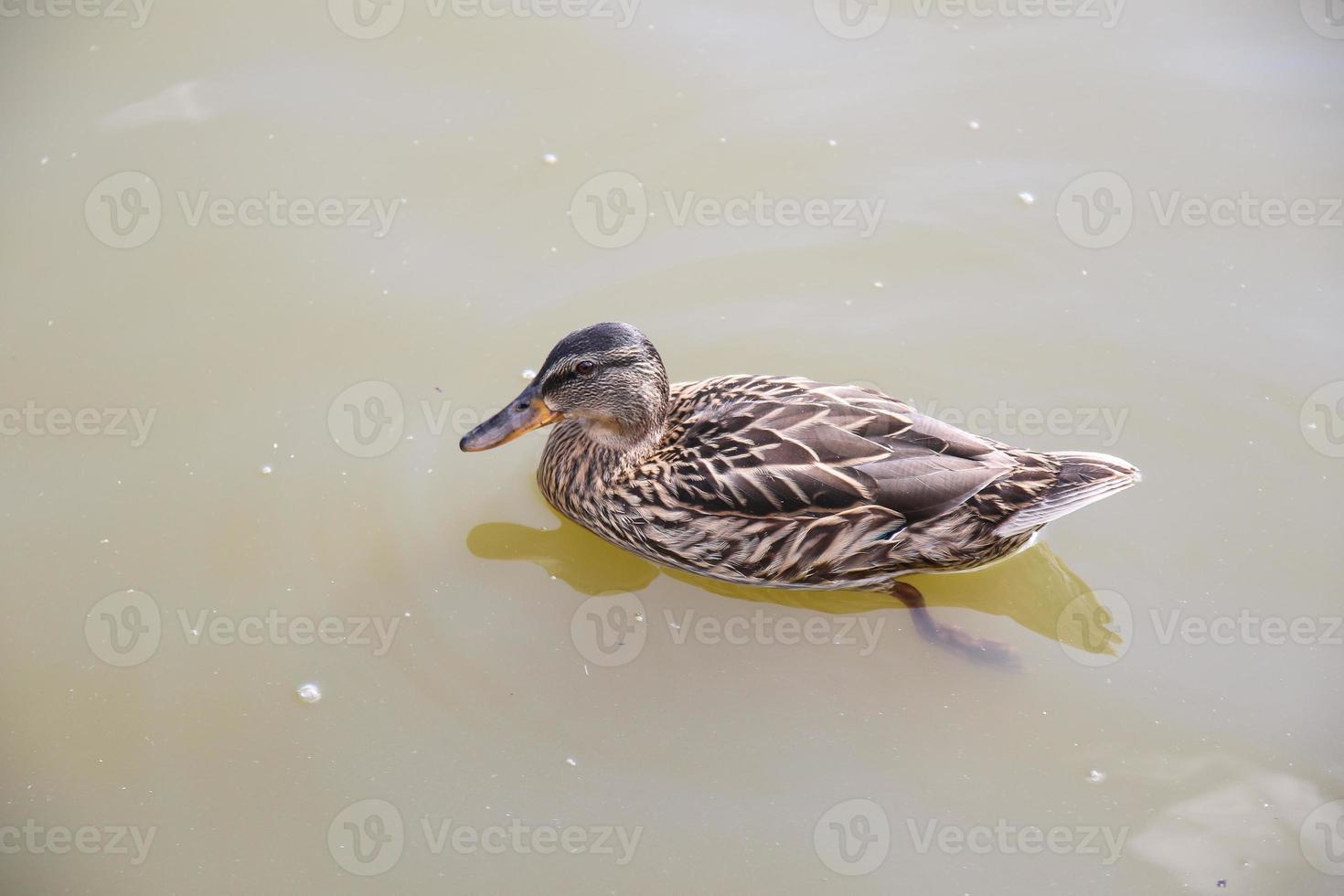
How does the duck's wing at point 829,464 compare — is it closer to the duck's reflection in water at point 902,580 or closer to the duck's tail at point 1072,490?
the duck's tail at point 1072,490

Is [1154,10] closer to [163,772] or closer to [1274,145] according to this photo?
[1274,145]

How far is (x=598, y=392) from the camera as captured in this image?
5.29 metres

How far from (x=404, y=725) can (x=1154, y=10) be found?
6891 mm

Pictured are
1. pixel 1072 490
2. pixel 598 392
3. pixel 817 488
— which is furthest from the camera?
pixel 598 392

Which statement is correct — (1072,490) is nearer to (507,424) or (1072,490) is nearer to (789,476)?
(789,476)

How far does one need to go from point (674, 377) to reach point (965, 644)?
2.15m

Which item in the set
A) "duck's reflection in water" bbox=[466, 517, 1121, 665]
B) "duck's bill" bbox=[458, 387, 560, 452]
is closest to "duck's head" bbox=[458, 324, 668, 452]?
"duck's bill" bbox=[458, 387, 560, 452]

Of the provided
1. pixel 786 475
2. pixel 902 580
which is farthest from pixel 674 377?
pixel 902 580

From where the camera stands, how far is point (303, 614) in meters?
5.37

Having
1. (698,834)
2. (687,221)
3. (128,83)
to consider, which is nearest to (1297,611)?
(698,834)

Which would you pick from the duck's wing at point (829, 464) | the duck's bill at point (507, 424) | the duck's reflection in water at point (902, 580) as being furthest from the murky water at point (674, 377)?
the duck's wing at point (829, 464)

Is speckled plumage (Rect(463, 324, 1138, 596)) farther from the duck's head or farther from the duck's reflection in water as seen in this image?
the duck's reflection in water

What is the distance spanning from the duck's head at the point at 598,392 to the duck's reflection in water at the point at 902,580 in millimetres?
584

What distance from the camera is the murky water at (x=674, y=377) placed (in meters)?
4.85
